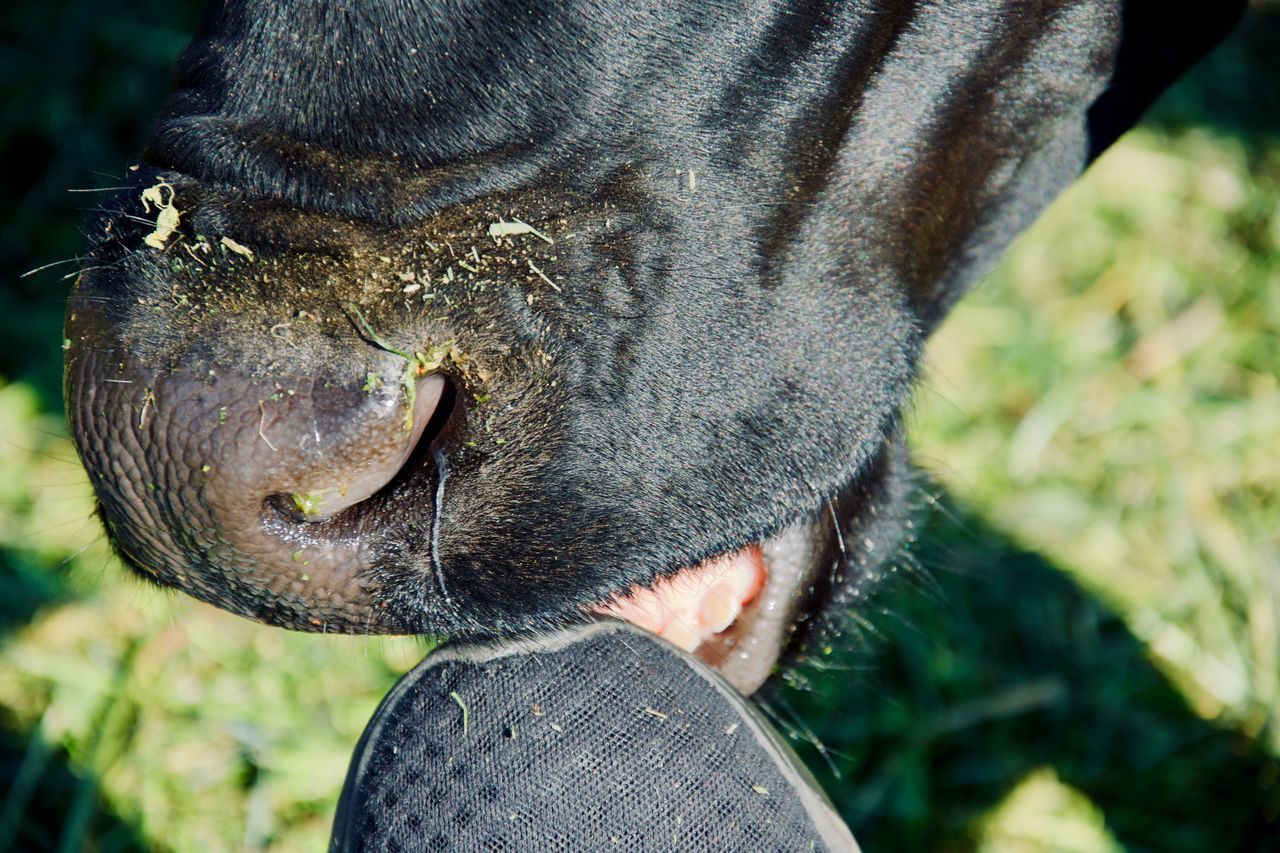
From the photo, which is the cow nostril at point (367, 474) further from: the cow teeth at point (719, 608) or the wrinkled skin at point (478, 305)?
the cow teeth at point (719, 608)

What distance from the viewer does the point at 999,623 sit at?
2.35 metres

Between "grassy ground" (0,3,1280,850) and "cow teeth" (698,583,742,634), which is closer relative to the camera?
"cow teeth" (698,583,742,634)

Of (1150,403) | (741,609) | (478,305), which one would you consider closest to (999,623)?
(1150,403)

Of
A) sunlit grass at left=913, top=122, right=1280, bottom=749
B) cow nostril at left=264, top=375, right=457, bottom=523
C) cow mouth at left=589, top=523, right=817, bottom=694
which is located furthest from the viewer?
sunlit grass at left=913, top=122, right=1280, bottom=749

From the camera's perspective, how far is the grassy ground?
82.1 inches

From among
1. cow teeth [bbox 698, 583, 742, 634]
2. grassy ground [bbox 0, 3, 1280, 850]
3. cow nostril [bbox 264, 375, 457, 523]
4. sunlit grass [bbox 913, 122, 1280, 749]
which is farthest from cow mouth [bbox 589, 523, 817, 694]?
sunlit grass [bbox 913, 122, 1280, 749]

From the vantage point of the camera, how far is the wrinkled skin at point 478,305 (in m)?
1.15

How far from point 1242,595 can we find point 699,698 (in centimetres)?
143

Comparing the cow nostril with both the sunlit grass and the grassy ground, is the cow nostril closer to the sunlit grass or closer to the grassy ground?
the grassy ground

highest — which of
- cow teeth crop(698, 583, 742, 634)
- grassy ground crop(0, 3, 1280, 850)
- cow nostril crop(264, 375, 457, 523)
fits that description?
cow nostril crop(264, 375, 457, 523)

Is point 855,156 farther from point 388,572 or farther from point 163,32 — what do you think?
point 163,32

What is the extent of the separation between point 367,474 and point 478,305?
0.19 m

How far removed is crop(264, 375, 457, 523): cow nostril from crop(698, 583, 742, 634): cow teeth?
19.5 inches

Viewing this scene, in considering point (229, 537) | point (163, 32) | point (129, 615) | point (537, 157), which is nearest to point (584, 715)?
point (229, 537)
